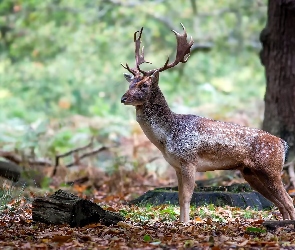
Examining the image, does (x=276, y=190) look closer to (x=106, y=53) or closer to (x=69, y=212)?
(x=69, y=212)

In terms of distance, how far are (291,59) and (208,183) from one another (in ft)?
8.65

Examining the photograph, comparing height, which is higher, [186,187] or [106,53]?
[106,53]

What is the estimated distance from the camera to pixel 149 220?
774 cm

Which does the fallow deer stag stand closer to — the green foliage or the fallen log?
the fallen log

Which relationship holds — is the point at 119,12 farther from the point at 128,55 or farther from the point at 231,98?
the point at 231,98

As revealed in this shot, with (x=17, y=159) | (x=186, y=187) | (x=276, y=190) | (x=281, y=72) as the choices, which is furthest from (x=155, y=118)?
(x=17, y=159)

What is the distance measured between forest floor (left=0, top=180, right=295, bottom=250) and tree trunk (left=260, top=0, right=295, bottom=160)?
9.06ft


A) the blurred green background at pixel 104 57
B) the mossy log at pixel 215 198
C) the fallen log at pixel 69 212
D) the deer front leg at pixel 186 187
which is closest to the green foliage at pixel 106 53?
the blurred green background at pixel 104 57

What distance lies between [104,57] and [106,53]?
24 centimetres

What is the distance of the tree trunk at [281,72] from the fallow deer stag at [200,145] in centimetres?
348

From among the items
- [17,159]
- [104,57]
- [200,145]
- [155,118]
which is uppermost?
[104,57]

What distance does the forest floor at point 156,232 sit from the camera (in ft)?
19.0

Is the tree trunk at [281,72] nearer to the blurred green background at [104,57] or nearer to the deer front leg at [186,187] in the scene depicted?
the deer front leg at [186,187]

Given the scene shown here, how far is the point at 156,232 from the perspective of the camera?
21.9 feet
